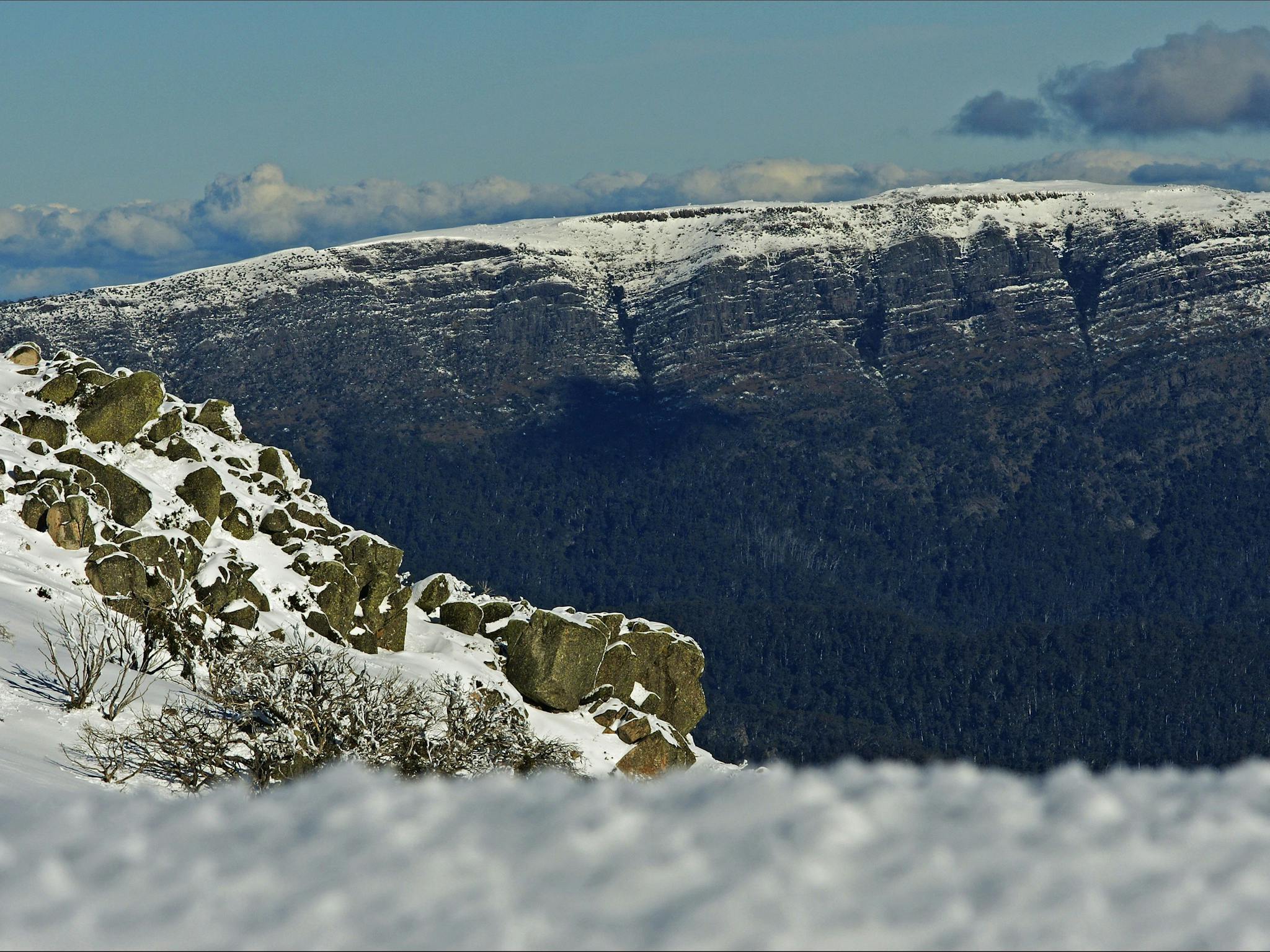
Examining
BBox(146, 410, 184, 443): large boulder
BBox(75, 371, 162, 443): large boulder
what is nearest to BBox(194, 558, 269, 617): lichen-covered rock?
BBox(146, 410, 184, 443): large boulder

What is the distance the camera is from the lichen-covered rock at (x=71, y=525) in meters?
53.6

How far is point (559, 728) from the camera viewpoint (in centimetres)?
5981

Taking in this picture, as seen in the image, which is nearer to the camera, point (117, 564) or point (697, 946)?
point (697, 946)

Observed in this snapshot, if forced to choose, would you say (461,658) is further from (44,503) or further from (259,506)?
(44,503)

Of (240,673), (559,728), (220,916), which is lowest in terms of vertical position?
(559,728)

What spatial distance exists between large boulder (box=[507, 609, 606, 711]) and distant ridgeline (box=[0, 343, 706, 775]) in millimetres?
67

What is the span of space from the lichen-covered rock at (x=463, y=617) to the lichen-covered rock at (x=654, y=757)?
10.1 metres

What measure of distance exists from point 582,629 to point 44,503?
23.2 meters

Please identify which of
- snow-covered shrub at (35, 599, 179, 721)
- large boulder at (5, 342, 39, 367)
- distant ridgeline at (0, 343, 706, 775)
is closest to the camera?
snow-covered shrub at (35, 599, 179, 721)

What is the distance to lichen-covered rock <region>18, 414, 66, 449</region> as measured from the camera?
61.2 m

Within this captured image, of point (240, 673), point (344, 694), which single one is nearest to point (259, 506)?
point (240, 673)

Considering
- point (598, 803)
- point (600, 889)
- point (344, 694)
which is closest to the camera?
point (600, 889)

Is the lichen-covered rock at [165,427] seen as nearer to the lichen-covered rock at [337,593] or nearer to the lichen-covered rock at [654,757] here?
the lichen-covered rock at [337,593]

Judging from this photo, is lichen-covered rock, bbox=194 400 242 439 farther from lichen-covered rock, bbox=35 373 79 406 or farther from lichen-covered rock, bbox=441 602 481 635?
lichen-covered rock, bbox=441 602 481 635
